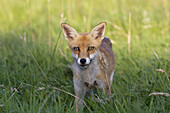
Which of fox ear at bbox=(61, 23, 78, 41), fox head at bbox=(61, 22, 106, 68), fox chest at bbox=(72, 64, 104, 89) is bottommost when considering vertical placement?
fox chest at bbox=(72, 64, 104, 89)

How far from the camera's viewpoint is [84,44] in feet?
14.0

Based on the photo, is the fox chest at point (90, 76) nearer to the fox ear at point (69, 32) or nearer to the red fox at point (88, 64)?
the red fox at point (88, 64)

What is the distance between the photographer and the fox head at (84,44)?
13.4 ft

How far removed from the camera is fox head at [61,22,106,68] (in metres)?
4.07

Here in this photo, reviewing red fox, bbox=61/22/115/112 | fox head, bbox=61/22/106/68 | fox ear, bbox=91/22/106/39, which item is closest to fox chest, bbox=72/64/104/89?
red fox, bbox=61/22/115/112

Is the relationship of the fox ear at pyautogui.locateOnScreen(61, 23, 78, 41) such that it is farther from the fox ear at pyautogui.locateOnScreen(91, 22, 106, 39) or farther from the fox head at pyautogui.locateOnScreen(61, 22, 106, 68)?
the fox ear at pyautogui.locateOnScreen(91, 22, 106, 39)

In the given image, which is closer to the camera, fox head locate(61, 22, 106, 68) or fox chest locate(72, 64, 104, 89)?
fox head locate(61, 22, 106, 68)

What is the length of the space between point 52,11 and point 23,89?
584 cm

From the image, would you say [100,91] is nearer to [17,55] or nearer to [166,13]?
[17,55]

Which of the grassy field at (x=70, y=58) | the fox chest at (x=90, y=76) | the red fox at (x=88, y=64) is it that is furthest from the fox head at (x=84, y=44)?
the grassy field at (x=70, y=58)

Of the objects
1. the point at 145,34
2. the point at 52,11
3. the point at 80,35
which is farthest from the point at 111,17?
the point at 80,35

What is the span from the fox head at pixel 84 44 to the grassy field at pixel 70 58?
35 centimetres

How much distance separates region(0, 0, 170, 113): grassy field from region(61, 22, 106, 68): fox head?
1.15 ft

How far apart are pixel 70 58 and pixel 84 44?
5.27ft
